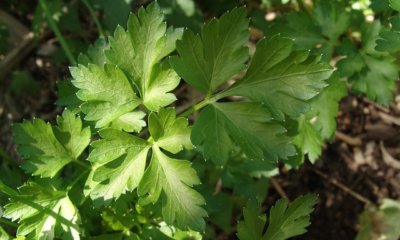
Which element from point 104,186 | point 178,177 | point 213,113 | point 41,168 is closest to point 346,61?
point 213,113

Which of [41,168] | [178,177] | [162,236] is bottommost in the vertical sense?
[162,236]

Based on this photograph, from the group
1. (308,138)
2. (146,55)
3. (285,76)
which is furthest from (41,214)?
(308,138)

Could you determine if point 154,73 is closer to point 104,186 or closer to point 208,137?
point 208,137

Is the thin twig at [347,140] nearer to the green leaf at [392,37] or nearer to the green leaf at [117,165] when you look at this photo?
the green leaf at [392,37]

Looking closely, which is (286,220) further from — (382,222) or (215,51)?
(382,222)

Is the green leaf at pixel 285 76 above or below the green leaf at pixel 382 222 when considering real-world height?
above

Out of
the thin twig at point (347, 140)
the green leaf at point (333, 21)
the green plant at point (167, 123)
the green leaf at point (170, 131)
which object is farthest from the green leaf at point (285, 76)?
the thin twig at point (347, 140)

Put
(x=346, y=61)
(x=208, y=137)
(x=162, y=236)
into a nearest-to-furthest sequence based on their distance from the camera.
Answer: (x=208, y=137)
(x=162, y=236)
(x=346, y=61)
